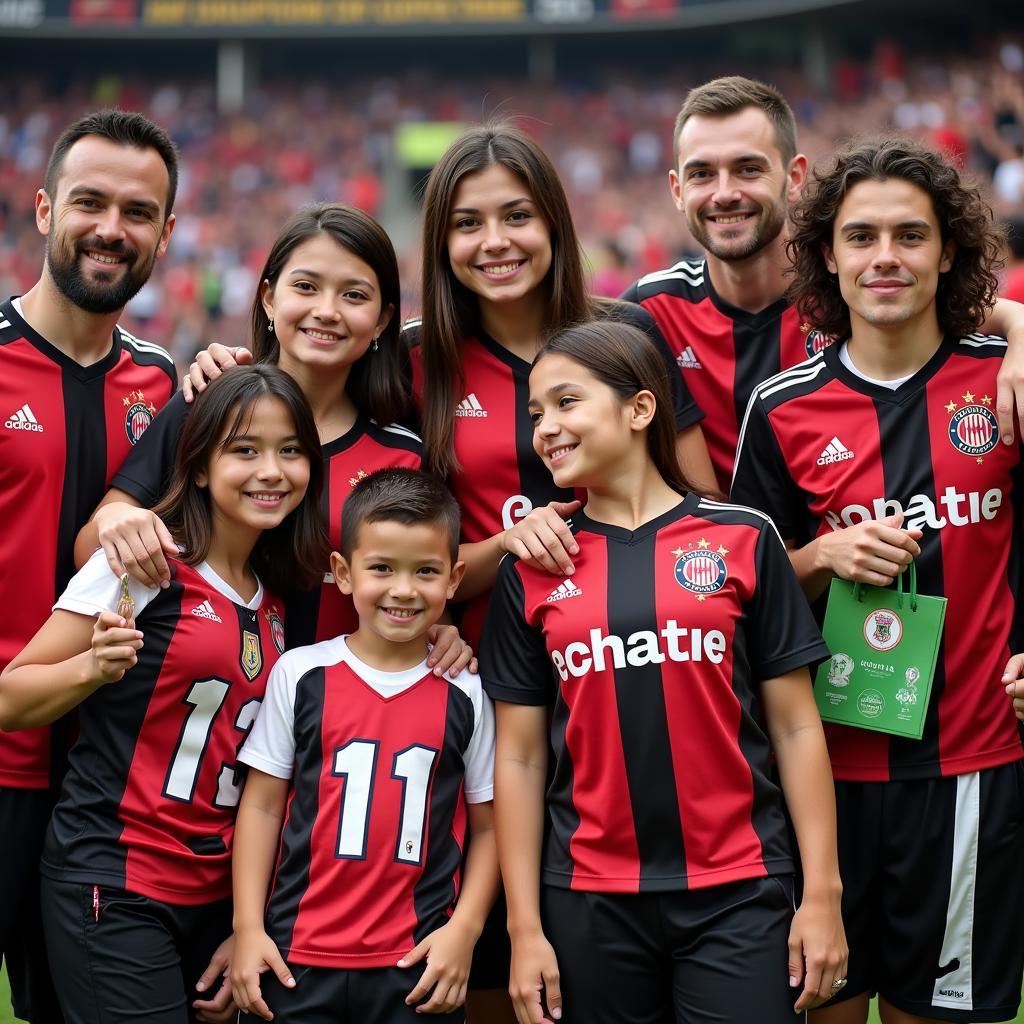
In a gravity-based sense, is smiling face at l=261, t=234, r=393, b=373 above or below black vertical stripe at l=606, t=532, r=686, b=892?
above

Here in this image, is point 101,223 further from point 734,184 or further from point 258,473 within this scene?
point 734,184

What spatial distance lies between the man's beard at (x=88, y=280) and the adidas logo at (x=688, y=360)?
164cm

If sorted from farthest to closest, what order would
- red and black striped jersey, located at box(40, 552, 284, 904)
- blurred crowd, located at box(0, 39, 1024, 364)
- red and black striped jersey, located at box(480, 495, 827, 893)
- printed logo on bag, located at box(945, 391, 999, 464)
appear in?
1. blurred crowd, located at box(0, 39, 1024, 364)
2. printed logo on bag, located at box(945, 391, 999, 464)
3. red and black striped jersey, located at box(40, 552, 284, 904)
4. red and black striped jersey, located at box(480, 495, 827, 893)

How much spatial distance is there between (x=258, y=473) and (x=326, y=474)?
0.26m

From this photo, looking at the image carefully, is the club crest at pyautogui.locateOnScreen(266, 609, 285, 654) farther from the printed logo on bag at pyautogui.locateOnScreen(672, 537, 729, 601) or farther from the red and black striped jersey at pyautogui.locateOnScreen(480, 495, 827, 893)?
the printed logo on bag at pyautogui.locateOnScreen(672, 537, 729, 601)

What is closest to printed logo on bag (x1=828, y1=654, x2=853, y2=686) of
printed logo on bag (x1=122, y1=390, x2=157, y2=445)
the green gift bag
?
the green gift bag

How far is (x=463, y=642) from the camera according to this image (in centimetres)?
320

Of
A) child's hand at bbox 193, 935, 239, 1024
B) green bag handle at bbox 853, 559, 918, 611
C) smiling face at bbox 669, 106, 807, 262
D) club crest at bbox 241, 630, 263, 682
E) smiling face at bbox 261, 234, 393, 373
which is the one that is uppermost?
smiling face at bbox 669, 106, 807, 262

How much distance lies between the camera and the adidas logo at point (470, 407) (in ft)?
11.5

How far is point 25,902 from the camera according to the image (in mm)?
3250

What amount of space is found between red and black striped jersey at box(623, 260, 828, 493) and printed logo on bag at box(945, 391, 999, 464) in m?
0.61

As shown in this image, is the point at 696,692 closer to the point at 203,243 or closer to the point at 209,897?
the point at 209,897

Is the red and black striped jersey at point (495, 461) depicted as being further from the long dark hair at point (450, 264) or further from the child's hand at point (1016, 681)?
the child's hand at point (1016, 681)

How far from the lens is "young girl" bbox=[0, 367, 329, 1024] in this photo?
291cm
